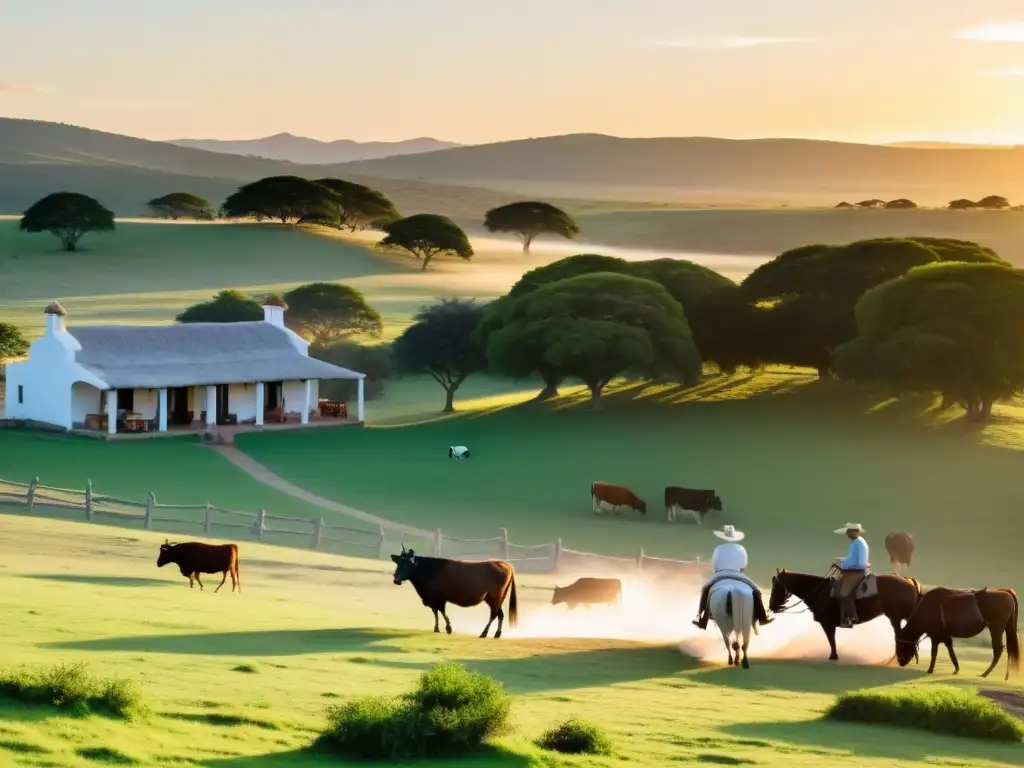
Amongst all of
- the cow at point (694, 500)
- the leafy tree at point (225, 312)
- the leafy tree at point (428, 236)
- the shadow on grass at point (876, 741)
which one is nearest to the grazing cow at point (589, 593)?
the shadow on grass at point (876, 741)

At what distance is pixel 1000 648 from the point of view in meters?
21.2

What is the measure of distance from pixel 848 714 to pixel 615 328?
4708 cm

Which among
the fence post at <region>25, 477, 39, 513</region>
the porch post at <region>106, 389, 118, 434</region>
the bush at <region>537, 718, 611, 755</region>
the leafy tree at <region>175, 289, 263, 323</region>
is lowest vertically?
the bush at <region>537, 718, 611, 755</region>

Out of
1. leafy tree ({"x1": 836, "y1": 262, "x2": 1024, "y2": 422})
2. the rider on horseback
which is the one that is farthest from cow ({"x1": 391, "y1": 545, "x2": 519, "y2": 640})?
leafy tree ({"x1": 836, "y1": 262, "x2": 1024, "y2": 422})

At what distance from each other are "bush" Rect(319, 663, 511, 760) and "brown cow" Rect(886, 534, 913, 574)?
83.5ft

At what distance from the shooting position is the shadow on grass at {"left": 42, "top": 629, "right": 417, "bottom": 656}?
18.3m

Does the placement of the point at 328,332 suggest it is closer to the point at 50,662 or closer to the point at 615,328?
the point at 615,328

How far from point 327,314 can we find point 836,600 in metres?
70.6

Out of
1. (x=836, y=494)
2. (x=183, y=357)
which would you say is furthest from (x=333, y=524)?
(x=183, y=357)

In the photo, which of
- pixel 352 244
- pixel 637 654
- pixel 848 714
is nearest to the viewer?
pixel 848 714

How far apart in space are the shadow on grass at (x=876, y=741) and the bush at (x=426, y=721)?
299 cm

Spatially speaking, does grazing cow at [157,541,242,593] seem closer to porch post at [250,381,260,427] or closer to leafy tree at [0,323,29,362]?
porch post at [250,381,260,427]

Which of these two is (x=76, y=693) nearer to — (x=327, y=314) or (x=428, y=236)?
(x=327, y=314)

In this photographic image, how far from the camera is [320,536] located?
3784 centimetres
